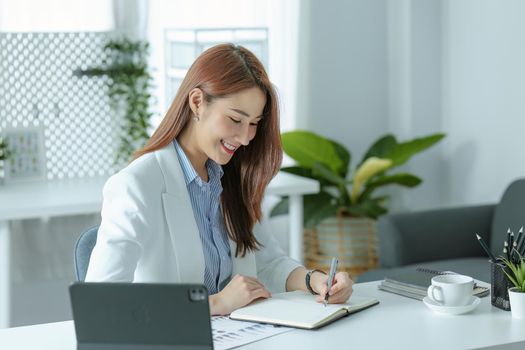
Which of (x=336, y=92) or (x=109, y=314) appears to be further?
(x=336, y=92)

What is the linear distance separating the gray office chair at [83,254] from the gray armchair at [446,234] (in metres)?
1.48

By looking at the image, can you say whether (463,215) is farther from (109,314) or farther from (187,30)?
(109,314)

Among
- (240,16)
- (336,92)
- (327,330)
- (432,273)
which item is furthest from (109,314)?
(336,92)

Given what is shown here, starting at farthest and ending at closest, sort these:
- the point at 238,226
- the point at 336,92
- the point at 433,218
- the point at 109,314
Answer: the point at 336,92 → the point at 433,218 → the point at 238,226 → the point at 109,314

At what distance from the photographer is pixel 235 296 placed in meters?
2.01

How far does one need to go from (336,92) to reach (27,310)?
178 centimetres

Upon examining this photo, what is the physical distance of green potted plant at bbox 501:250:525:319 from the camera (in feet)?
6.44

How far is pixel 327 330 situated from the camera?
1.88 metres

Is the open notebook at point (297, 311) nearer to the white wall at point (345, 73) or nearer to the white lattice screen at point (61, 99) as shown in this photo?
the white lattice screen at point (61, 99)

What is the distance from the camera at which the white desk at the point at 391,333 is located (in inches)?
70.6

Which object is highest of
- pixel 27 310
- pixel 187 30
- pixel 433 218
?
pixel 187 30

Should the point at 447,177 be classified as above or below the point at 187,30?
below

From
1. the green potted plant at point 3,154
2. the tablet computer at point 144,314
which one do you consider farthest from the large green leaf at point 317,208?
the tablet computer at point 144,314

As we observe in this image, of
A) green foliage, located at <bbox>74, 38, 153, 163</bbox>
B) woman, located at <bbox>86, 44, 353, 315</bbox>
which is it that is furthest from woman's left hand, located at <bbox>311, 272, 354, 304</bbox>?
green foliage, located at <bbox>74, 38, 153, 163</bbox>
